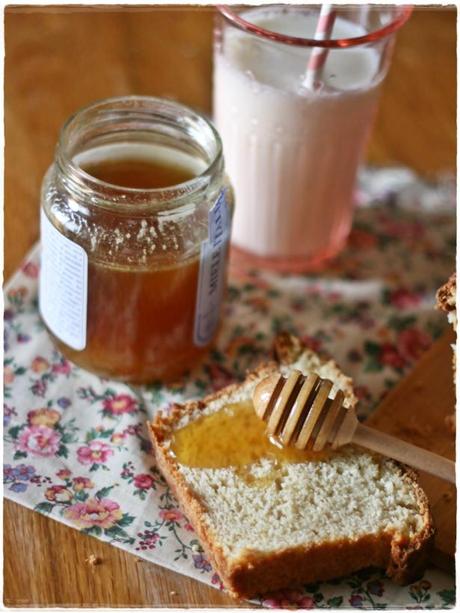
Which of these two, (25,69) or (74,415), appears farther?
(25,69)

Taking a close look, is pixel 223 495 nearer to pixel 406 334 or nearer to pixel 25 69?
pixel 406 334

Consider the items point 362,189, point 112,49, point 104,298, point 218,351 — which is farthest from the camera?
point 112,49

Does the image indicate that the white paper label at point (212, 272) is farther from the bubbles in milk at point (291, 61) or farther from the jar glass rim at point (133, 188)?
the bubbles in milk at point (291, 61)

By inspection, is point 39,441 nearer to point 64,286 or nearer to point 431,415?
point 64,286

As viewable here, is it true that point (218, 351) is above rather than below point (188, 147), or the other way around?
below

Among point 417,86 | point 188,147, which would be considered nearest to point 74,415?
point 188,147

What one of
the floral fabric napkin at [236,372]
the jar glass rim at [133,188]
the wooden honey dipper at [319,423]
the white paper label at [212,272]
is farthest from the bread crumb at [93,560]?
the jar glass rim at [133,188]

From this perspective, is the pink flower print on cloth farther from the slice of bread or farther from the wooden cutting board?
the wooden cutting board

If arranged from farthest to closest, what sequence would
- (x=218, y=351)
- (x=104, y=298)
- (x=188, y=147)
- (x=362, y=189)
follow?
(x=362, y=189) < (x=218, y=351) < (x=188, y=147) < (x=104, y=298)
